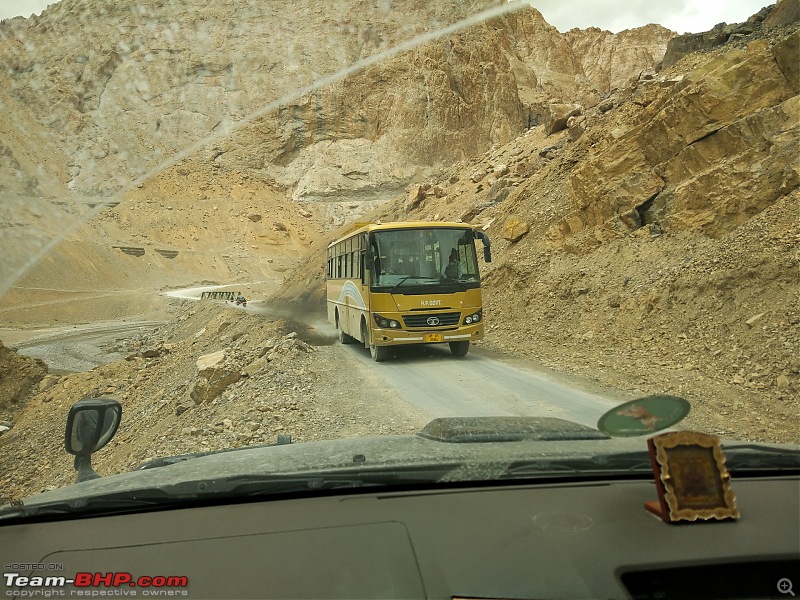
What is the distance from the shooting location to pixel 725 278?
12797 millimetres

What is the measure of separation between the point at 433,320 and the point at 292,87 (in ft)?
238

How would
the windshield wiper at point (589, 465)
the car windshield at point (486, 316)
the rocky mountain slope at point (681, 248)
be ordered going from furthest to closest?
the rocky mountain slope at point (681, 248), the car windshield at point (486, 316), the windshield wiper at point (589, 465)

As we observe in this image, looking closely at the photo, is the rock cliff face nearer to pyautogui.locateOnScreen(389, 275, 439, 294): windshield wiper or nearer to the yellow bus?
the yellow bus

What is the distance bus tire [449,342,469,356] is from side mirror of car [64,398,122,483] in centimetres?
1127

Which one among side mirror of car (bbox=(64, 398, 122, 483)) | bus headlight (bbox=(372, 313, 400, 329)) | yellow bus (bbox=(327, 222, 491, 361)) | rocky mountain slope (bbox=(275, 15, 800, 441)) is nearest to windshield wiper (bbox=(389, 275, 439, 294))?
yellow bus (bbox=(327, 222, 491, 361))

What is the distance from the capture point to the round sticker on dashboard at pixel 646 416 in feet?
8.01

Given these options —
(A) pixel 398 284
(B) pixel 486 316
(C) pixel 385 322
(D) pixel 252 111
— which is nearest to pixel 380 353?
(C) pixel 385 322

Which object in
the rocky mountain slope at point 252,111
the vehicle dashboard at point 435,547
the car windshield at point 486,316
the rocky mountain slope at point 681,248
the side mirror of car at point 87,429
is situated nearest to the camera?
the vehicle dashboard at point 435,547

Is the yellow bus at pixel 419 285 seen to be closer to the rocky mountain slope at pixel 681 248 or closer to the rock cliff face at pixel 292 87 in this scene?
the rocky mountain slope at pixel 681 248

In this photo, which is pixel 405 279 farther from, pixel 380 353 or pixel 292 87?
pixel 292 87

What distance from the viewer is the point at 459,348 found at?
1448 centimetres

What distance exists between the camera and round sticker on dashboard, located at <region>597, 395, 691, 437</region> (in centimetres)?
244

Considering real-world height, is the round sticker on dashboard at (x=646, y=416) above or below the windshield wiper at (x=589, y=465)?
above

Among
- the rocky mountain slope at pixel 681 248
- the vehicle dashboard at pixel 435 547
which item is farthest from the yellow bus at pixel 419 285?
the vehicle dashboard at pixel 435 547
